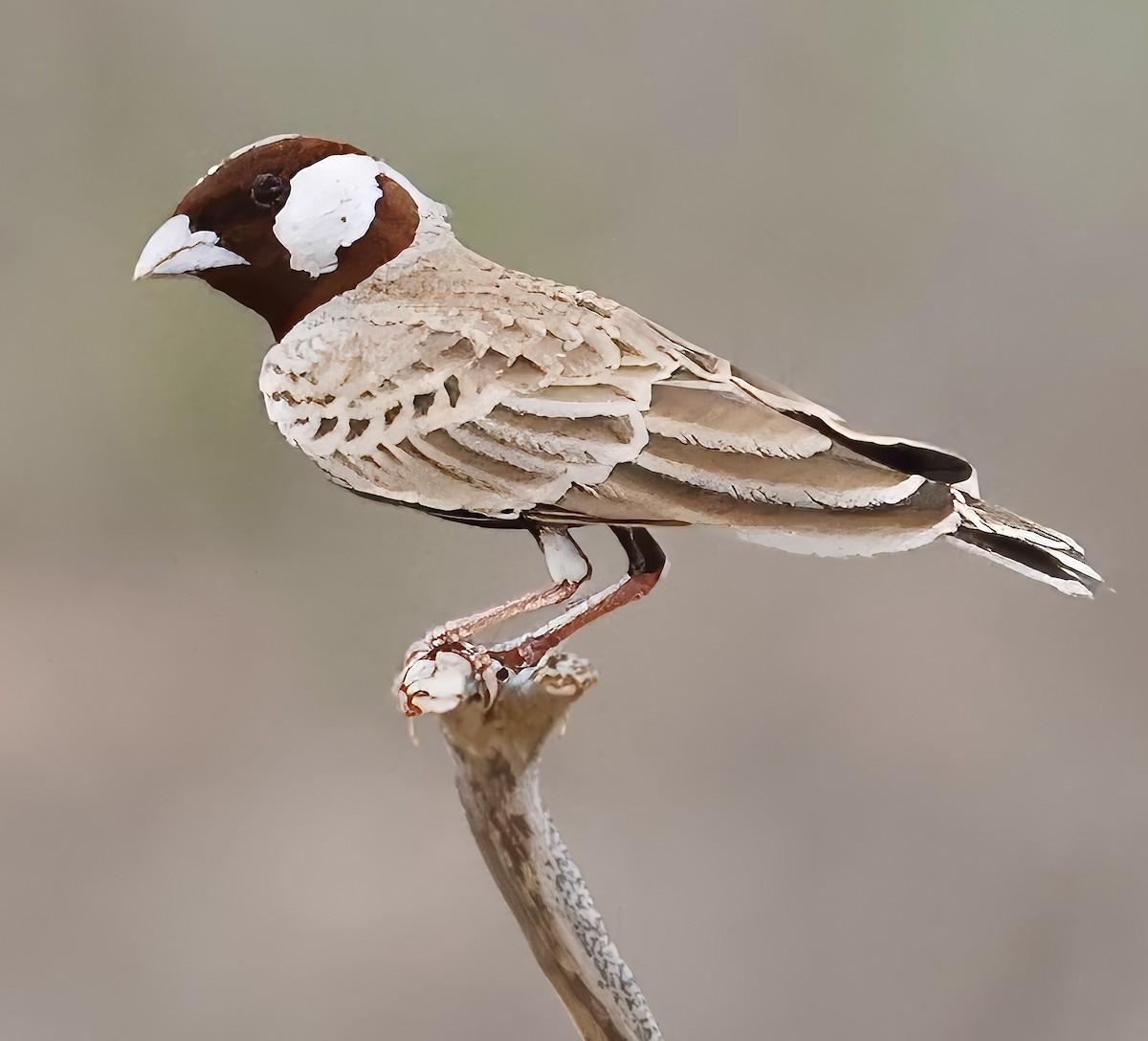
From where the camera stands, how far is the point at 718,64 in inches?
30.4

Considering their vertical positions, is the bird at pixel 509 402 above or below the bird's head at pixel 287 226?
below

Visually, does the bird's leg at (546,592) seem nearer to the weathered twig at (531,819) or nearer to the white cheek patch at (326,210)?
the weathered twig at (531,819)

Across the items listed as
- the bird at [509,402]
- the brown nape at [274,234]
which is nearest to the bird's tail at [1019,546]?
the bird at [509,402]

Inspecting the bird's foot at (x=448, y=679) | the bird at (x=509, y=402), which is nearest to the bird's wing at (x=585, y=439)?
the bird at (x=509, y=402)

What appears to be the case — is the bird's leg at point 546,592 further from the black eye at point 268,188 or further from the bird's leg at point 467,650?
the black eye at point 268,188

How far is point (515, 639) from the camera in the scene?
69cm

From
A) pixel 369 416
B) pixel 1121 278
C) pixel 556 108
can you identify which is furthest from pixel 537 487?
pixel 1121 278

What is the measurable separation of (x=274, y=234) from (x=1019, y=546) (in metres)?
0.45

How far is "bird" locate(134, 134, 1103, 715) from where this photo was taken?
59 centimetres

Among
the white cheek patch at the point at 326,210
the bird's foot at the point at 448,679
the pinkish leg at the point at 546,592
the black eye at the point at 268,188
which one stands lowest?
the bird's foot at the point at 448,679

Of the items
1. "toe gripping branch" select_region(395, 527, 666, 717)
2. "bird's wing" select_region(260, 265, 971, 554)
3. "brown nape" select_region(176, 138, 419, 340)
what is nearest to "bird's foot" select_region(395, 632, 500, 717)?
"toe gripping branch" select_region(395, 527, 666, 717)

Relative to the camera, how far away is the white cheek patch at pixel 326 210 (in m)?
0.63

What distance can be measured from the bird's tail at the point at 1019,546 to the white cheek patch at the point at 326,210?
1.22 feet

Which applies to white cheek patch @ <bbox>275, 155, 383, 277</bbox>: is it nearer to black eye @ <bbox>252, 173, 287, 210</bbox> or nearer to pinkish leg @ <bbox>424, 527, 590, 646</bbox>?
black eye @ <bbox>252, 173, 287, 210</bbox>
